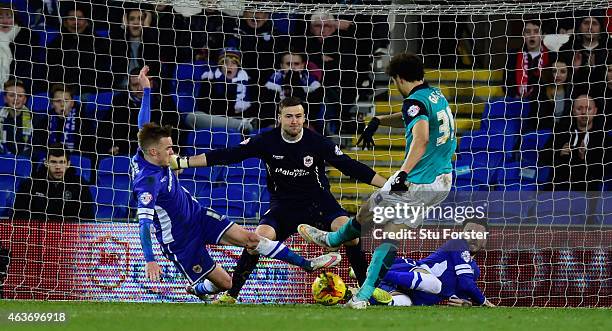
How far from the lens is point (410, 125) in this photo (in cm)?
902

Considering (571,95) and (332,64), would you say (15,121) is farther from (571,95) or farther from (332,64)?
(571,95)

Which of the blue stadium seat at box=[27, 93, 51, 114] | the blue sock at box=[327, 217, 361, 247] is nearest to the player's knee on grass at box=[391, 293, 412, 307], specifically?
the blue sock at box=[327, 217, 361, 247]

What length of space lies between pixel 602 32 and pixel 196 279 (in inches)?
245

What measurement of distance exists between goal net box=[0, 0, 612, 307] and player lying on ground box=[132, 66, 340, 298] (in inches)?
59.8

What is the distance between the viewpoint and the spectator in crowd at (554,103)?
13.5m

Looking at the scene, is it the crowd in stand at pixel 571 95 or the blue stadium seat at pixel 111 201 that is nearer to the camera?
the blue stadium seat at pixel 111 201

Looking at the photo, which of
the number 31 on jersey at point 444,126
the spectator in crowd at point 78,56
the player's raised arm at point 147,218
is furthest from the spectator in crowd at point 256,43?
the number 31 on jersey at point 444,126

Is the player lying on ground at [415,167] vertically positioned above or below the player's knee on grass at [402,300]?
above

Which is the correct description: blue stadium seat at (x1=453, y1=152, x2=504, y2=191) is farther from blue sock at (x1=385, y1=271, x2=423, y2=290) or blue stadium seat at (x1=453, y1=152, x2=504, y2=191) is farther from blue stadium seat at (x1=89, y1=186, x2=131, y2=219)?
blue stadium seat at (x1=89, y1=186, x2=131, y2=219)

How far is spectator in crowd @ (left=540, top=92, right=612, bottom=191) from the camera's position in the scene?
12695mm

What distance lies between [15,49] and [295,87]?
3247mm

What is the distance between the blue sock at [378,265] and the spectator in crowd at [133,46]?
514 centimetres

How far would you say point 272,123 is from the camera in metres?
13.8

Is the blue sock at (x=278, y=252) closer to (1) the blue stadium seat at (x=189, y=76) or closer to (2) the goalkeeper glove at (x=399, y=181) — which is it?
(2) the goalkeeper glove at (x=399, y=181)
